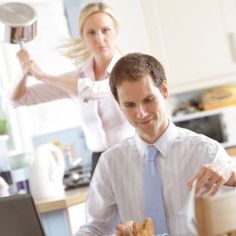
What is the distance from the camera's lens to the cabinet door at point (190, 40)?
336 cm

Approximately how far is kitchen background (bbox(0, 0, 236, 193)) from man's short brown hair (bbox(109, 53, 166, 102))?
1729mm

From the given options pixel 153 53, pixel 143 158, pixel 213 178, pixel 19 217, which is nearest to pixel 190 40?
pixel 153 53

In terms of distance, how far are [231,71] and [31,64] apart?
151cm

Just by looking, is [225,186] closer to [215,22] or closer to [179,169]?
[179,169]

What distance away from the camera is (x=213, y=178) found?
3.67 feet

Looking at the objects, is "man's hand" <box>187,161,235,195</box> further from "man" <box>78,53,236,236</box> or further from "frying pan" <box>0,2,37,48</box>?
"frying pan" <box>0,2,37,48</box>

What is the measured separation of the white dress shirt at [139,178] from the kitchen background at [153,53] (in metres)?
1.61

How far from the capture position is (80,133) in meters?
3.30

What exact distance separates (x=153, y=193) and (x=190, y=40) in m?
2.03

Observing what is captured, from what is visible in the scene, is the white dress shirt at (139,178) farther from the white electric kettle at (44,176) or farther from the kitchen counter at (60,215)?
the white electric kettle at (44,176)

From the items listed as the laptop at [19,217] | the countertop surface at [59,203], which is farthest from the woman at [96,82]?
the laptop at [19,217]

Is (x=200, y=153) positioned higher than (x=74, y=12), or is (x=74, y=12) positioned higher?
(x=74, y=12)

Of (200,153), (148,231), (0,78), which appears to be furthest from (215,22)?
(148,231)

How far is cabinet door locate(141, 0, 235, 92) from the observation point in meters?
3.36
